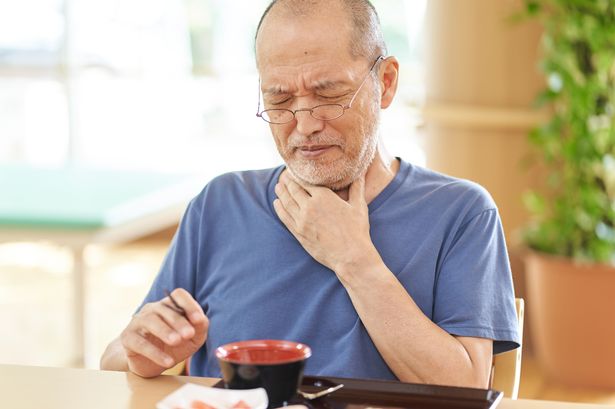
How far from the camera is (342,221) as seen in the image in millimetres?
1779

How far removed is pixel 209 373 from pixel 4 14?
186 inches

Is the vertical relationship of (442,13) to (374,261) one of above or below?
above

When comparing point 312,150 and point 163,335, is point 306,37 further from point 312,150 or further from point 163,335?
point 163,335

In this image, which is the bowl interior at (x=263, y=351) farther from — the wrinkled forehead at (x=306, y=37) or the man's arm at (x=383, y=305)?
the wrinkled forehead at (x=306, y=37)

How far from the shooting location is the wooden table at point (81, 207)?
290 cm

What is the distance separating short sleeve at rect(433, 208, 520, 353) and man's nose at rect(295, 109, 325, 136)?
0.98ft

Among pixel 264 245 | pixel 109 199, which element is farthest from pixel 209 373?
pixel 109 199

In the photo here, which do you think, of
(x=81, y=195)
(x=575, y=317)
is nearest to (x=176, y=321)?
(x=81, y=195)

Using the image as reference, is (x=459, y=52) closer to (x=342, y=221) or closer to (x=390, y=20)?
(x=390, y=20)

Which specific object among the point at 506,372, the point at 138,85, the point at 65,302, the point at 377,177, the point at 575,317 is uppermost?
the point at 138,85

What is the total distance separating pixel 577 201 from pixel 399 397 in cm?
237

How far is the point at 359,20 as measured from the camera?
1821 millimetres

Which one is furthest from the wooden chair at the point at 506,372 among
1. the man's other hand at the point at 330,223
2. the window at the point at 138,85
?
the window at the point at 138,85

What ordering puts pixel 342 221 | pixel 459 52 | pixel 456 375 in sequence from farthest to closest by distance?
pixel 459 52
pixel 342 221
pixel 456 375
